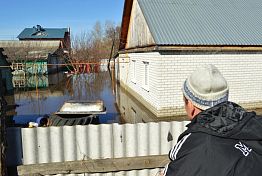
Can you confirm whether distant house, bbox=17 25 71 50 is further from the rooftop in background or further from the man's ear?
the man's ear

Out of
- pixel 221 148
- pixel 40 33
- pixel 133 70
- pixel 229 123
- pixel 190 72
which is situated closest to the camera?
pixel 221 148

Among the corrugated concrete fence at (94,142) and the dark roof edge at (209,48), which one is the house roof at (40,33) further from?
the corrugated concrete fence at (94,142)

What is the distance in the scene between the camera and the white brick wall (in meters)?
10.1

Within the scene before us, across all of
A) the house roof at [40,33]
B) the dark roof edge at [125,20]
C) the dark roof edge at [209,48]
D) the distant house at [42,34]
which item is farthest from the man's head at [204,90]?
the house roof at [40,33]

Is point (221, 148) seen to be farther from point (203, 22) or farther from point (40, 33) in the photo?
point (40, 33)

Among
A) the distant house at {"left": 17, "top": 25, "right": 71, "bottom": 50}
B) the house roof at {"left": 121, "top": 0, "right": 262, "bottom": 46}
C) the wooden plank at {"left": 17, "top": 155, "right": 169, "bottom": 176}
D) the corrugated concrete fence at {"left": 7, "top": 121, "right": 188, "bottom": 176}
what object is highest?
the distant house at {"left": 17, "top": 25, "right": 71, "bottom": 50}

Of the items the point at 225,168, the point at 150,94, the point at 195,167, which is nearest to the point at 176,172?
the point at 195,167

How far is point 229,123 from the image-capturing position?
1.25 metres

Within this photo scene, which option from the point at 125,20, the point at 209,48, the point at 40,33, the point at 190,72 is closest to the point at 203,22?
the point at 209,48

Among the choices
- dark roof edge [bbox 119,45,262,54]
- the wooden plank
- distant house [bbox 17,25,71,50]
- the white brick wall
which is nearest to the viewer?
the wooden plank

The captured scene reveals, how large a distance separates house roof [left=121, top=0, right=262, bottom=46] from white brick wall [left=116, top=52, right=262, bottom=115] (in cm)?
62

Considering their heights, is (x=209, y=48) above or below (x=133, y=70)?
above

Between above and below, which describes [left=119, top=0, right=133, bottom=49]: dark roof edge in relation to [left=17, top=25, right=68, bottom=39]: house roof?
below

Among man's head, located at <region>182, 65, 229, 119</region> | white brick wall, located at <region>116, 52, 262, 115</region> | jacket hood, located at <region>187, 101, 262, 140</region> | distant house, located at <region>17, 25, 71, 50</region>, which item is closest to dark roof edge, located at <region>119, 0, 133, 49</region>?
white brick wall, located at <region>116, 52, 262, 115</region>
